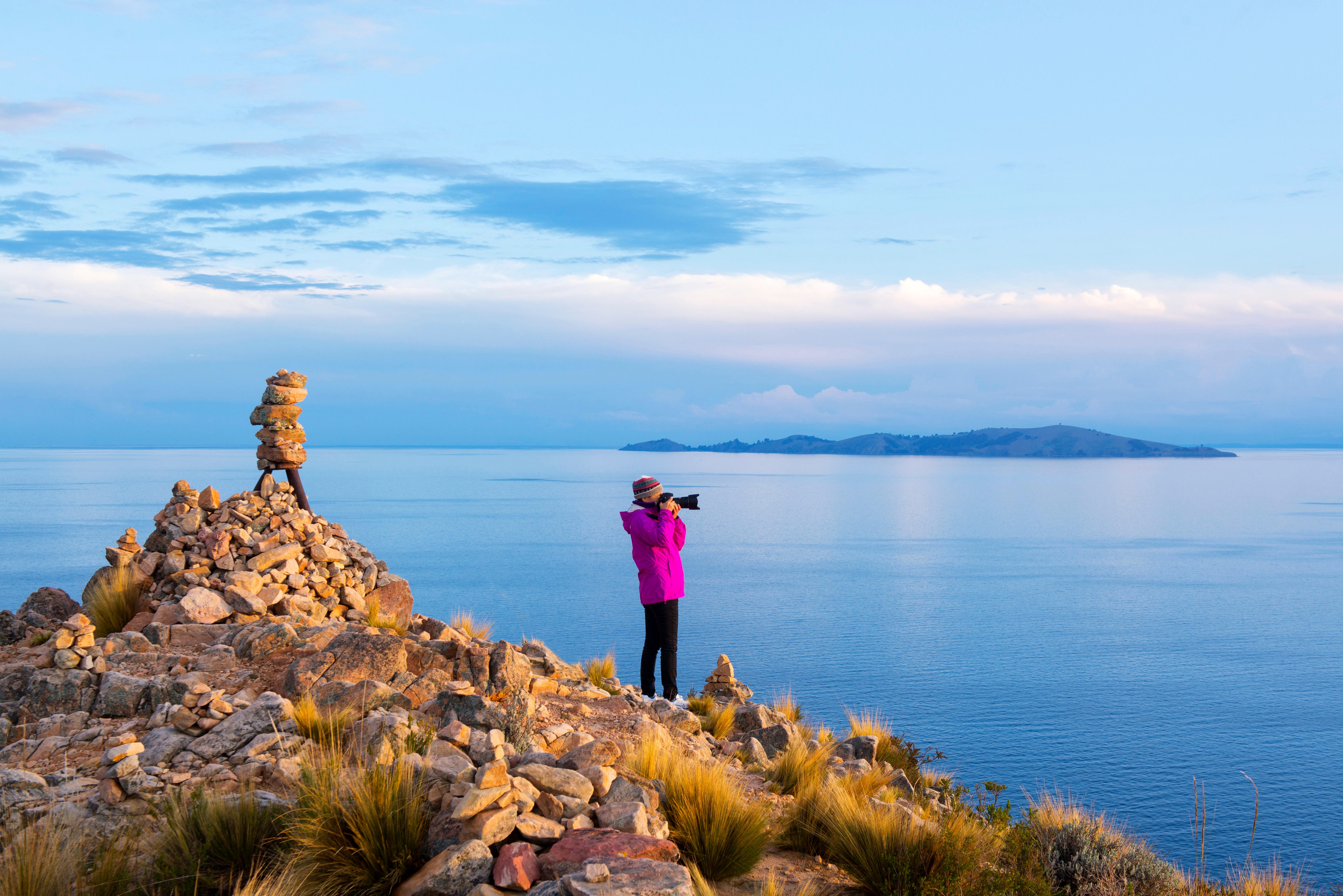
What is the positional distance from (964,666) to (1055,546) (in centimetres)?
4300

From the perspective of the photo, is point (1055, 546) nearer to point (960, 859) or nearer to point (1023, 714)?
point (1023, 714)

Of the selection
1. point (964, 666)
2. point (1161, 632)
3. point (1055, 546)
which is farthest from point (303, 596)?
point (1055, 546)

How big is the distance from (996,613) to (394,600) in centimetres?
4262

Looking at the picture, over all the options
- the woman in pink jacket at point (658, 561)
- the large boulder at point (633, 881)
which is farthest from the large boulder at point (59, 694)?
the large boulder at point (633, 881)

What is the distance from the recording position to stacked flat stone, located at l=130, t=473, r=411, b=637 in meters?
11.0

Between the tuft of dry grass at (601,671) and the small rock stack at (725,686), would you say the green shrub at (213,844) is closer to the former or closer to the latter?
the tuft of dry grass at (601,671)

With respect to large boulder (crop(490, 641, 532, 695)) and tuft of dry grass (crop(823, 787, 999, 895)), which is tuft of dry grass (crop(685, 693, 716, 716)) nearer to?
large boulder (crop(490, 641, 532, 695))

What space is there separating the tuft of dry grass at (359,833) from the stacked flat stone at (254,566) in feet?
19.8

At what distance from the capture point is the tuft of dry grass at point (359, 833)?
5.11m

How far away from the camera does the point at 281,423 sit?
1429 cm

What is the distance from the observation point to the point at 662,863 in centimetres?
473

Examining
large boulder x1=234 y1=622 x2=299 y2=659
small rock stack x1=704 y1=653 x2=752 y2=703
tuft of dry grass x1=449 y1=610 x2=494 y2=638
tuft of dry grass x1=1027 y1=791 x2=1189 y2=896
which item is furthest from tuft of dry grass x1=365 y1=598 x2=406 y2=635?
tuft of dry grass x1=1027 y1=791 x2=1189 y2=896

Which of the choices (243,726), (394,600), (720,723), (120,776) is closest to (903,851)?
(243,726)

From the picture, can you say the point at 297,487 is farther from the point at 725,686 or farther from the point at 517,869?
the point at 517,869
